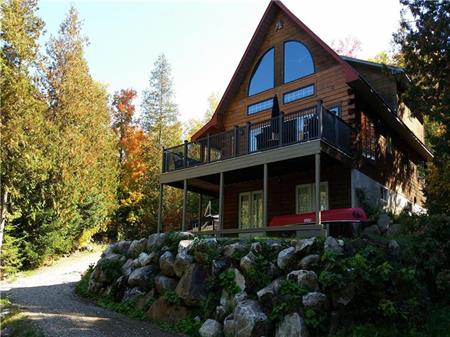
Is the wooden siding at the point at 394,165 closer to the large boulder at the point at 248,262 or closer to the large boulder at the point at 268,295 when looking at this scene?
the large boulder at the point at 248,262

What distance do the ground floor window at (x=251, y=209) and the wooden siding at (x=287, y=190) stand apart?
0.67 feet

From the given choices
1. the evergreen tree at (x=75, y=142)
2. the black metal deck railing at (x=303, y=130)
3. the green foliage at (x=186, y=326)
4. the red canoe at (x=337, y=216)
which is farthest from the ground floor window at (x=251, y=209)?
the evergreen tree at (x=75, y=142)

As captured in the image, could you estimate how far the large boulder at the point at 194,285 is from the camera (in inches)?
421

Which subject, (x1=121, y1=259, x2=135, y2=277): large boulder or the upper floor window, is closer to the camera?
(x1=121, y1=259, x2=135, y2=277): large boulder

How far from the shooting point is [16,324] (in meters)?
9.85

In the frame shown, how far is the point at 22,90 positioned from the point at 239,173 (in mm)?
8645

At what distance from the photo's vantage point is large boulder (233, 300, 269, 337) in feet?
28.5

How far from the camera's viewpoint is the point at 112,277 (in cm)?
1412

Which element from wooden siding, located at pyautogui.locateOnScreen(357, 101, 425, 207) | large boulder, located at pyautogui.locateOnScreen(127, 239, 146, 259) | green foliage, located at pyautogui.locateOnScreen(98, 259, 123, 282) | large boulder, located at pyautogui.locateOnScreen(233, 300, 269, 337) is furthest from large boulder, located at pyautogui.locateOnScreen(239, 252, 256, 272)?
wooden siding, located at pyautogui.locateOnScreen(357, 101, 425, 207)

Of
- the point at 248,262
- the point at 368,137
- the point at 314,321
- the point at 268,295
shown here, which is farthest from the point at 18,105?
the point at 368,137

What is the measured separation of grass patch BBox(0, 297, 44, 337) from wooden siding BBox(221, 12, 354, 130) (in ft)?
37.8

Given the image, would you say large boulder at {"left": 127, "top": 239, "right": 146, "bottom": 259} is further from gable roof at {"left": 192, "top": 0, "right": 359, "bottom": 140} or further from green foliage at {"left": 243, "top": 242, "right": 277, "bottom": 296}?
gable roof at {"left": 192, "top": 0, "right": 359, "bottom": 140}

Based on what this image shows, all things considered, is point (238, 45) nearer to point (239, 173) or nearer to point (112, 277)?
point (239, 173)

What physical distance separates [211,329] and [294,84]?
10794 millimetres
